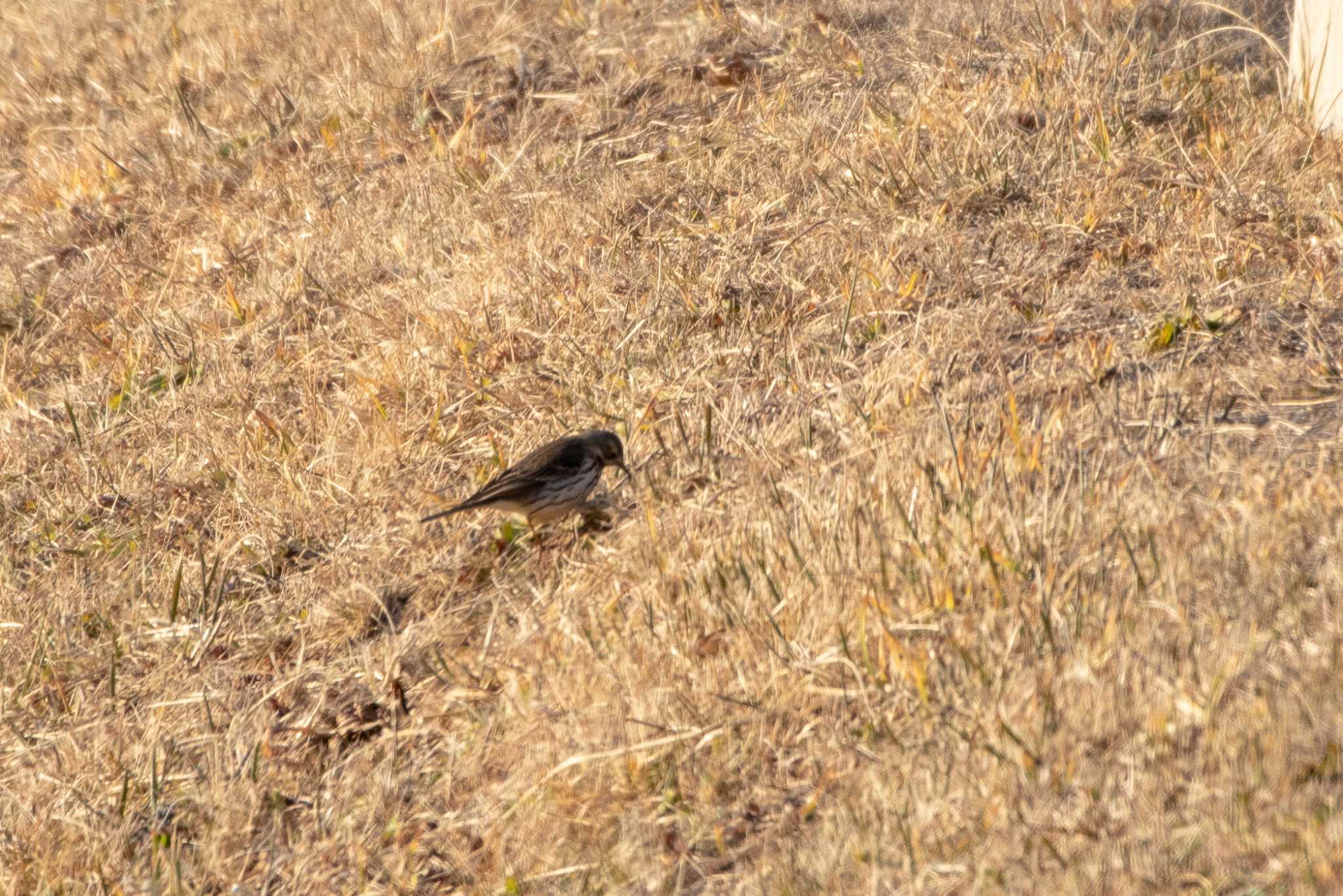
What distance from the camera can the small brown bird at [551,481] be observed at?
530 centimetres

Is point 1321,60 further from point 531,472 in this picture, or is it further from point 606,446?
point 531,472

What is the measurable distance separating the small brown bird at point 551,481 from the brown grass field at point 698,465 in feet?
0.72

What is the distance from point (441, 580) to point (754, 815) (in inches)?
77.8

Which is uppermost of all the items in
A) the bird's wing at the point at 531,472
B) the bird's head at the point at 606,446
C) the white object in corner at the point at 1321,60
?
the bird's wing at the point at 531,472

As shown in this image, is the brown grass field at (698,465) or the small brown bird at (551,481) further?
the small brown bird at (551,481)

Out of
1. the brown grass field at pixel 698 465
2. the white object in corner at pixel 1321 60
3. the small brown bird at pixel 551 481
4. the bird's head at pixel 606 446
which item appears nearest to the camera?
the brown grass field at pixel 698 465

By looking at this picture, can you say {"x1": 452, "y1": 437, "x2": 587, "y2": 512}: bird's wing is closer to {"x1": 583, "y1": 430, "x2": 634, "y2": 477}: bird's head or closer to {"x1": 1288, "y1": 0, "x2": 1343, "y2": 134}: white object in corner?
{"x1": 583, "y1": 430, "x2": 634, "y2": 477}: bird's head

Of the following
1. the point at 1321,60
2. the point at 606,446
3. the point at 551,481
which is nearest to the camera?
the point at 551,481

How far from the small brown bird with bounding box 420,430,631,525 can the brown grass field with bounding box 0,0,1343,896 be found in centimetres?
22

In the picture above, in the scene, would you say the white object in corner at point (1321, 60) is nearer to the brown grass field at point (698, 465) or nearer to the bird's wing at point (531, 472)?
the brown grass field at point (698, 465)

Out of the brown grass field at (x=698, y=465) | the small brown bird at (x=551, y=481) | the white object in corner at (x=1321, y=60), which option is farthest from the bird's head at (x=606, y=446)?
the white object in corner at (x=1321, y=60)

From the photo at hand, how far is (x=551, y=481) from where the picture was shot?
17.4 ft

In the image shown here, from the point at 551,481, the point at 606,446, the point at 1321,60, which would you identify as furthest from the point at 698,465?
the point at 1321,60

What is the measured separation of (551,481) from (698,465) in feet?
2.08
